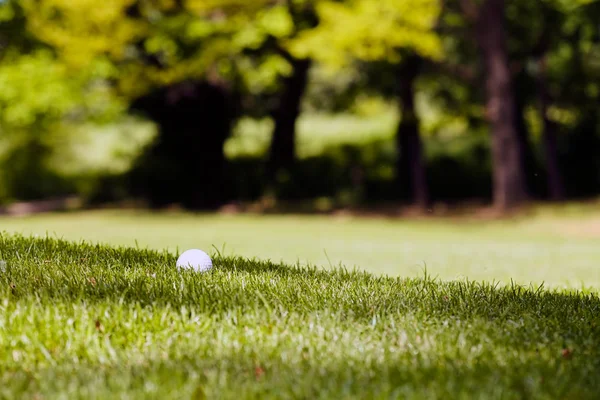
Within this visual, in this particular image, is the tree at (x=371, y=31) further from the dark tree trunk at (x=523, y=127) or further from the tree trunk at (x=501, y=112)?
the dark tree trunk at (x=523, y=127)

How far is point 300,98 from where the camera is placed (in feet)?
84.8

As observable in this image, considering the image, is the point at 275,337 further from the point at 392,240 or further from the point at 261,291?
the point at 392,240

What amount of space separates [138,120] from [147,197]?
3.03m

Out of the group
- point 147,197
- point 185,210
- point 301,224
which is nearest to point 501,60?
point 301,224

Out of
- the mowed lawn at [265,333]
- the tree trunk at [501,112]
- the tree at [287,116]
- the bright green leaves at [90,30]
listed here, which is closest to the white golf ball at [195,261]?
the mowed lawn at [265,333]

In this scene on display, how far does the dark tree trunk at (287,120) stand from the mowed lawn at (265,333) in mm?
19130

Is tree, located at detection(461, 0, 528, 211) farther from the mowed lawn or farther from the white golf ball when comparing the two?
the white golf ball

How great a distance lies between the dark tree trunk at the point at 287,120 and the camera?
83.1 feet

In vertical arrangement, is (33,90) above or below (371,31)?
below

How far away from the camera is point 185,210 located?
25547 mm

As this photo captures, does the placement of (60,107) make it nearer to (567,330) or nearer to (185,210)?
(185,210)

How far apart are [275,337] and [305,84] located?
22.4 m

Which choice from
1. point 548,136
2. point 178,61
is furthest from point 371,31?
point 548,136

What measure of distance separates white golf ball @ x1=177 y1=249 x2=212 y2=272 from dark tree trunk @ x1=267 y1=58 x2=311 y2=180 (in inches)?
769
